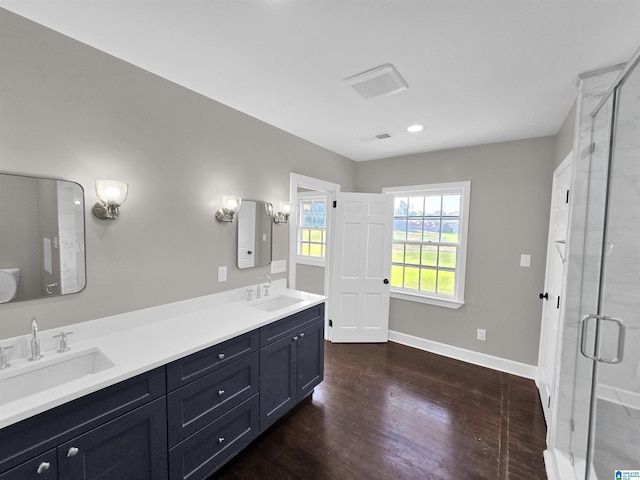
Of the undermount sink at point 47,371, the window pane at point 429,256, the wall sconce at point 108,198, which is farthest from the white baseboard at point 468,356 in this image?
the wall sconce at point 108,198

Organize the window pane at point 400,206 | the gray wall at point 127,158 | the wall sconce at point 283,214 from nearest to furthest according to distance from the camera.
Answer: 1. the gray wall at point 127,158
2. the wall sconce at point 283,214
3. the window pane at point 400,206

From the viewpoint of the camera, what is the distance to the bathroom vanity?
3.46ft

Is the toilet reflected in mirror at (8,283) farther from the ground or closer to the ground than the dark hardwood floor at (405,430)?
farther from the ground

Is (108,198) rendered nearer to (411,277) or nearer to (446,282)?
(411,277)

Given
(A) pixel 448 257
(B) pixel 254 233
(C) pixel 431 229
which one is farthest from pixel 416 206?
(B) pixel 254 233

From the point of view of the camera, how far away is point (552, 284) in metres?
2.46

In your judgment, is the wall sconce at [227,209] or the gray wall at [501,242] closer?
the wall sconce at [227,209]

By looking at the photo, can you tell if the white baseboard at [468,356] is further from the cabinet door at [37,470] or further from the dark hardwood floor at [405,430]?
the cabinet door at [37,470]

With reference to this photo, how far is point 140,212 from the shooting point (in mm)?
1785

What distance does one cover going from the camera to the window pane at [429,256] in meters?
3.50

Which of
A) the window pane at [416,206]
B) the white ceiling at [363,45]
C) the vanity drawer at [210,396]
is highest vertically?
the white ceiling at [363,45]

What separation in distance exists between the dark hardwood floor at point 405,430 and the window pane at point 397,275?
1.09m

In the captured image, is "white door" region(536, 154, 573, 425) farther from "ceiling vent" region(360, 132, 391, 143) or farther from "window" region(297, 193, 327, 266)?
"window" region(297, 193, 327, 266)

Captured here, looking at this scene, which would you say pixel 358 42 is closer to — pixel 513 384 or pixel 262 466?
pixel 262 466
